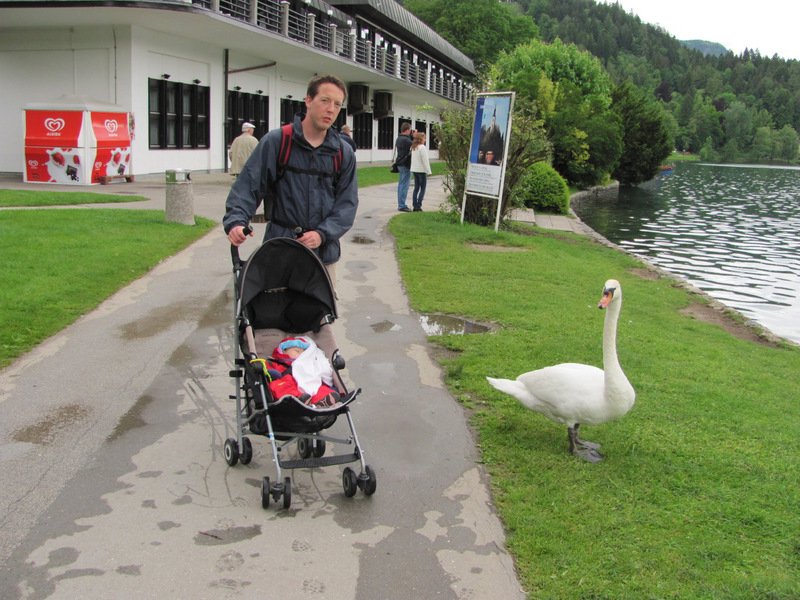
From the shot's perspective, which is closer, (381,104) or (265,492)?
(265,492)

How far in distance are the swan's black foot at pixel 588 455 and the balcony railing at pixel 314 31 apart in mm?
14199

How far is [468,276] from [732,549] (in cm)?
754

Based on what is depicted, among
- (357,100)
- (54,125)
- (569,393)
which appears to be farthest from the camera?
(357,100)

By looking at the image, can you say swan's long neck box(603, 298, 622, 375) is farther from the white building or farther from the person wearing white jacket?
the white building

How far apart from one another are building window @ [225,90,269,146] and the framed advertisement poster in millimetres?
15207

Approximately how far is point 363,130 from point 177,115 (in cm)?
2195

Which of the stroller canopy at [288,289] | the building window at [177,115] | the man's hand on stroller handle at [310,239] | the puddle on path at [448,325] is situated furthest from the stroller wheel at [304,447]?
the building window at [177,115]

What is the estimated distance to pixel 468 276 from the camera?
36.9 ft

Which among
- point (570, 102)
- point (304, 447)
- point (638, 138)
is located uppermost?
point (570, 102)

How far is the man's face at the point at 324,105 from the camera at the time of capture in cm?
462

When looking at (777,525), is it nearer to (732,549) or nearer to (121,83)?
(732,549)

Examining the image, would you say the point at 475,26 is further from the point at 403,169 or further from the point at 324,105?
the point at 324,105

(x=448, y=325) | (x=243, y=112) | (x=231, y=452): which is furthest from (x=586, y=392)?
(x=243, y=112)

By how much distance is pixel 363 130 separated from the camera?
46656 millimetres
